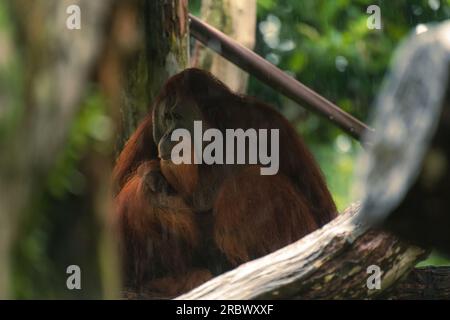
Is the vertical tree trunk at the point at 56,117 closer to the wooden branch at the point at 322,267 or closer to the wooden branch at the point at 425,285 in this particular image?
the wooden branch at the point at 322,267

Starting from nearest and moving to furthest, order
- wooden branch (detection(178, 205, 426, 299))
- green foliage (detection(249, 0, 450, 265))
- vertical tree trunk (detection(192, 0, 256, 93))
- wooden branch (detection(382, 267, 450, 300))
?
wooden branch (detection(178, 205, 426, 299))
wooden branch (detection(382, 267, 450, 300))
vertical tree trunk (detection(192, 0, 256, 93))
green foliage (detection(249, 0, 450, 265))

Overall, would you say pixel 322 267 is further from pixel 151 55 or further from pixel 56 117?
pixel 151 55

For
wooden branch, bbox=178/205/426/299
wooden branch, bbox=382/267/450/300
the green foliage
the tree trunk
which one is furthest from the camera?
the green foliage

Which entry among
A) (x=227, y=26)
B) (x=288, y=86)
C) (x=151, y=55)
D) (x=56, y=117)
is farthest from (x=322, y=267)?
(x=227, y=26)

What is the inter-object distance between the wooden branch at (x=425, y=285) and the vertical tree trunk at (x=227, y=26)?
216 centimetres

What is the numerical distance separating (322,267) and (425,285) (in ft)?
2.44

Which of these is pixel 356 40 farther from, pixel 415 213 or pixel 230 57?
pixel 415 213

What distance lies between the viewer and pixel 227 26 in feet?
16.6

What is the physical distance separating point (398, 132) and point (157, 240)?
2.72 metres

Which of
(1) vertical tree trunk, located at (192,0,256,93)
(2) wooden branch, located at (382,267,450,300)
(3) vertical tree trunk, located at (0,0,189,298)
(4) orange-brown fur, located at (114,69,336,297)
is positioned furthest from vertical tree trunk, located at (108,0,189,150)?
(3) vertical tree trunk, located at (0,0,189,298)

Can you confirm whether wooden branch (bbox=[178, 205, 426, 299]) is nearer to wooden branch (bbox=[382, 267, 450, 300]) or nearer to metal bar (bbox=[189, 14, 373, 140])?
wooden branch (bbox=[382, 267, 450, 300])

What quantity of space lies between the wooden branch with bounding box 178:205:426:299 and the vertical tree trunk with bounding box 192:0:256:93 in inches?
100

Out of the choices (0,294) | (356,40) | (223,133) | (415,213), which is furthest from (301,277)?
(356,40)

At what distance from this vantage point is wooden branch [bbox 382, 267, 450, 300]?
3.11 m
